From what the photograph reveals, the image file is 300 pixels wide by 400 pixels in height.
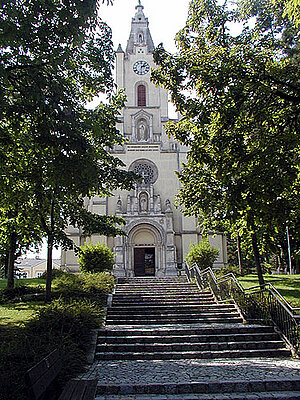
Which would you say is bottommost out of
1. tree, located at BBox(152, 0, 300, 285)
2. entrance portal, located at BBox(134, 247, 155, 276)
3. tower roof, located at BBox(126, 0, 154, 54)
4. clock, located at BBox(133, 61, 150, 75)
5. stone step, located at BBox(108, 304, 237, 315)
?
stone step, located at BBox(108, 304, 237, 315)

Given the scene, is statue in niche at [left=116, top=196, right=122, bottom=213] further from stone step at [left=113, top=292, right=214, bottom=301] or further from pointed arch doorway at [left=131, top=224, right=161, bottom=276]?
stone step at [left=113, top=292, right=214, bottom=301]

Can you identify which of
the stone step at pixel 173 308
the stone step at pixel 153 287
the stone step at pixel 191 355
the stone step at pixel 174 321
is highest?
the stone step at pixel 153 287

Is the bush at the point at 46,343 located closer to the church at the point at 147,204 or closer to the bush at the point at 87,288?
the bush at the point at 87,288

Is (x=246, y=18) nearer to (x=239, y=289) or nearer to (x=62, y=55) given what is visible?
(x=62, y=55)

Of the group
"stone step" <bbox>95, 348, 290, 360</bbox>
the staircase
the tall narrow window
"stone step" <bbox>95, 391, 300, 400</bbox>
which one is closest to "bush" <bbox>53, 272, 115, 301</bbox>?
the staircase

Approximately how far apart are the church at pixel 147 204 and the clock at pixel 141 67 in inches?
19.5

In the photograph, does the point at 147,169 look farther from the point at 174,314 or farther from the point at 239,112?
the point at 239,112

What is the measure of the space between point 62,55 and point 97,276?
12387 millimetres

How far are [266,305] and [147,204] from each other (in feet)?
69.9

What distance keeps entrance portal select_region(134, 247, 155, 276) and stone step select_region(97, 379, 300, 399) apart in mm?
24803

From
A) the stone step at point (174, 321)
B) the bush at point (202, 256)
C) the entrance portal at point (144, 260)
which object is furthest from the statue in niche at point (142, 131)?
the stone step at point (174, 321)

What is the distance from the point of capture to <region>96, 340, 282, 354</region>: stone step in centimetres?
884

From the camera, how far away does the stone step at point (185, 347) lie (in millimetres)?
8844

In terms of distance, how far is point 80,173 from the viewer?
8031mm
